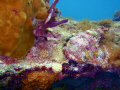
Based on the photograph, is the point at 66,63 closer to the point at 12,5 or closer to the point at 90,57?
the point at 90,57

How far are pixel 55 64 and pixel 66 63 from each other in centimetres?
31

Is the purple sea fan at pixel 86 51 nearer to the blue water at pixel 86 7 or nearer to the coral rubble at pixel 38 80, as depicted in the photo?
the coral rubble at pixel 38 80

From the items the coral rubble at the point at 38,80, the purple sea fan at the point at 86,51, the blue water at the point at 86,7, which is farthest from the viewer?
the blue water at the point at 86,7

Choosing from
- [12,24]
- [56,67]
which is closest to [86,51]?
[56,67]

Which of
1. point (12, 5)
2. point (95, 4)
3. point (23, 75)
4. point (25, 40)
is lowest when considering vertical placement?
point (23, 75)

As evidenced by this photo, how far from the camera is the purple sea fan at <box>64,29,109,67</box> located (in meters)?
2.54

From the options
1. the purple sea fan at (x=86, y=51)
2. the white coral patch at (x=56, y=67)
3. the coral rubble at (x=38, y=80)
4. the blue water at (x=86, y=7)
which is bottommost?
Answer: the coral rubble at (x=38, y=80)

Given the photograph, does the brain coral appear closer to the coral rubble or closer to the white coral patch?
the coral rubble

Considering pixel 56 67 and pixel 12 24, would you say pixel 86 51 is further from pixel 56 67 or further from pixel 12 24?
pixel 12 24

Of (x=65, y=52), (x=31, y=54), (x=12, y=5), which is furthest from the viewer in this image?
(x=65, y=52)

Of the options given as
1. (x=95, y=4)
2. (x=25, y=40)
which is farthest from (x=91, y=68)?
(x=95, y=4)

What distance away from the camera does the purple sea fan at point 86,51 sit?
2539 millimetres

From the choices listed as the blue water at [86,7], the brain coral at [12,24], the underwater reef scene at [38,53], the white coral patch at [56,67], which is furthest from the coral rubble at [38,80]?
the blue water at [86,7]

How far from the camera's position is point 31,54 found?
7.93ft
